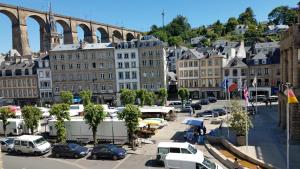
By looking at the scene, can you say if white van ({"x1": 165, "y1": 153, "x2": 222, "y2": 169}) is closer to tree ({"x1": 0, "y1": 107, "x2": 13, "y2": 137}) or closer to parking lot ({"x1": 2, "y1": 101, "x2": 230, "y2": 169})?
parking lot ({"x1": 2, "y1": 101, "x2": 230, "y2": 169})

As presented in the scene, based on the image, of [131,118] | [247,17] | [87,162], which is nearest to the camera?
[87,162]

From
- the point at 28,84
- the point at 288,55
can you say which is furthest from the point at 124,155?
the point at 28,84

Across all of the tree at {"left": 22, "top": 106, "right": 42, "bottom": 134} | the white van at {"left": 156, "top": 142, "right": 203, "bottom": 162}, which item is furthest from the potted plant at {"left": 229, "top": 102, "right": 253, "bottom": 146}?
the tree at {"left": 22, "top": 106, "right": 42, "bottom": 134}

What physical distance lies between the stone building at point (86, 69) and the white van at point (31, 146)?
38.8 m

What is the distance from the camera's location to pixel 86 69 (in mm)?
72625

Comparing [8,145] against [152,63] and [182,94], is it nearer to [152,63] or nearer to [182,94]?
[182,94]

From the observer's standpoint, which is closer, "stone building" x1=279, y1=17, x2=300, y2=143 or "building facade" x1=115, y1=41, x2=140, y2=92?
"stone building" x1=279, y1=17, x2=300, y2=143

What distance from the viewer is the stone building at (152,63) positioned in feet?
228

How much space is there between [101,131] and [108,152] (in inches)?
284

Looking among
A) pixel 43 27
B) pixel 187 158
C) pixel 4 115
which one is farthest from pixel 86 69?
pixel 187 158

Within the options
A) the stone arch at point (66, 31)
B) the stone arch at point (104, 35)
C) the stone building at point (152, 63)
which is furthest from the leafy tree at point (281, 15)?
the stone building at point (152, 63)

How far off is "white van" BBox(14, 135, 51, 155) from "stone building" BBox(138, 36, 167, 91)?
38471 mm

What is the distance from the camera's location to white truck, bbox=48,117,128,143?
3603 centimetres

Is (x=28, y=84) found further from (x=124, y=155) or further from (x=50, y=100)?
(x=124, y=155)
